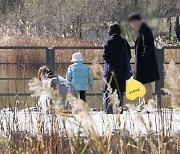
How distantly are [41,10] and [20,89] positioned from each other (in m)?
1.82

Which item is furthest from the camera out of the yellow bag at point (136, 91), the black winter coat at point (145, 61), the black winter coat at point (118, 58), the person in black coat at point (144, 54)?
the black winter coat at point (118, 58)

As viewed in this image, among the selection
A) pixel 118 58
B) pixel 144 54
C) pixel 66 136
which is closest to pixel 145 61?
pixel 144 54

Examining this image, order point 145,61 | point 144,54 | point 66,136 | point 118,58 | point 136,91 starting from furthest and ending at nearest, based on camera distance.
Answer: point 118,58
point 145,61
point 144,54
point 66,136
point 136,91

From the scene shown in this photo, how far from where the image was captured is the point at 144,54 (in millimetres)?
4637

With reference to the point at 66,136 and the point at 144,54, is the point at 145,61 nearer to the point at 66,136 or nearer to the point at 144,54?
the point at 144,54

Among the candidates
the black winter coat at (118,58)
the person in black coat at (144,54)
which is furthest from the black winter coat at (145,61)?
the black winter coat at (118,58)

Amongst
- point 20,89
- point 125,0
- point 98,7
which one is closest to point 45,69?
point 98,7

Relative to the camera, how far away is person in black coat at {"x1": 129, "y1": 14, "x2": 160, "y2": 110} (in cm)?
197

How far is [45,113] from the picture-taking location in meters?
3.46

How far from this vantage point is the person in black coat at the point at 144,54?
197 cm

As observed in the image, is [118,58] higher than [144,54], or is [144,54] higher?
[118,58]

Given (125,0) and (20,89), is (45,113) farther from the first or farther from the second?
(20,89)

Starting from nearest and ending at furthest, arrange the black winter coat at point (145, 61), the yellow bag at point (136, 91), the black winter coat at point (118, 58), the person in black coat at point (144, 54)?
1. the person in black coat at point (144, 54)
2. the yellow bag at point (136, 91)
3. the black winter coat at point (145, 61)
4. the black winter coat at point (118, 58)

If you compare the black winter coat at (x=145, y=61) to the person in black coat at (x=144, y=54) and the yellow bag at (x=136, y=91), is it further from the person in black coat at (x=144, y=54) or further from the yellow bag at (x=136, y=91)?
the yellow bag at (x=136, y=91)
